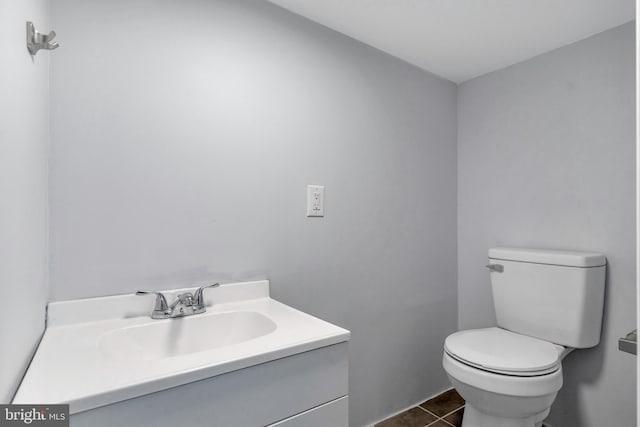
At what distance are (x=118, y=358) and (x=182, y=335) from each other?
0.19 metres

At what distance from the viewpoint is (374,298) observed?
5.61 ft

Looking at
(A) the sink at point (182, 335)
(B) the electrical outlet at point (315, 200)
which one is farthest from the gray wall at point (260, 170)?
(A) the sink at point (182, 335)

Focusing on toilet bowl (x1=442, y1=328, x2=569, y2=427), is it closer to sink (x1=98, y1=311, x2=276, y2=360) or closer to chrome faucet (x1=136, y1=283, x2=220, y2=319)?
sink (x1=98, y1=311, x2=276, y2=360)

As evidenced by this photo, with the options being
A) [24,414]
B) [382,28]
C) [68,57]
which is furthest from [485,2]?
[24,414]

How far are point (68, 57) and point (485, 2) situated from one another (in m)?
1.52

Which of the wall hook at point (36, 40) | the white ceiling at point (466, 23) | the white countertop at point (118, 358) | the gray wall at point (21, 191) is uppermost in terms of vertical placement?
the white ceiling at point (466, 23)

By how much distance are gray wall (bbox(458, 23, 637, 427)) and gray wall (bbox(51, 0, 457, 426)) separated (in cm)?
17

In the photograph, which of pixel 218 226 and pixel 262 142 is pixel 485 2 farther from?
pixel 218 226

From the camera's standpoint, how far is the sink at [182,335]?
0.94 m

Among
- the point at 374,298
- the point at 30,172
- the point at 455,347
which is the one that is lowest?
the point at 455,347

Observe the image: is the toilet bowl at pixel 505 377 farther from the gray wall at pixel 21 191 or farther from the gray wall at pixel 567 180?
the gray wall at pixel 21 191

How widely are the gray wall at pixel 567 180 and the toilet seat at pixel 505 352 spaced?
1.06 feet

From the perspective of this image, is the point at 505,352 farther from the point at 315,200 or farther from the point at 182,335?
the point at 182,335

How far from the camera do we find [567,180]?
5.50 ft
